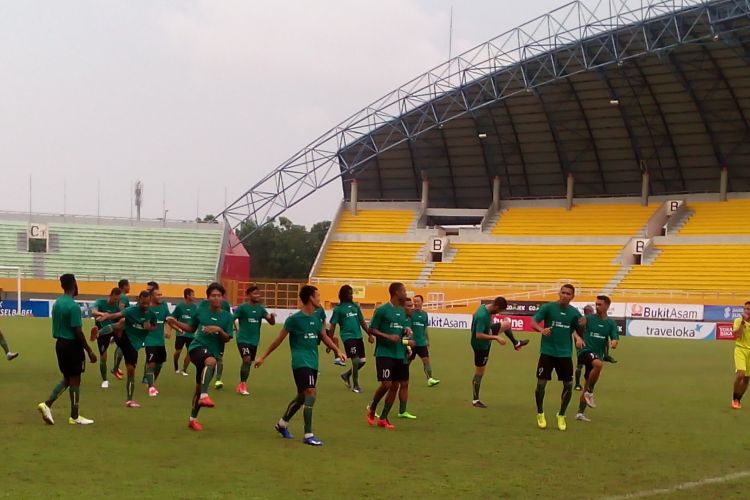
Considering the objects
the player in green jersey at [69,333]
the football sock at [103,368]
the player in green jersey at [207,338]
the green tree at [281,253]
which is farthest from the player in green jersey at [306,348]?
the green tree at [281,253]

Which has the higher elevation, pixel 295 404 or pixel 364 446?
pixel 295 404

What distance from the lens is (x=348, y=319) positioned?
811 inches

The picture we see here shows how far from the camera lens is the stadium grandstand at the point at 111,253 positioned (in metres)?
68.1

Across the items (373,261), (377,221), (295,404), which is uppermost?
(377,221)

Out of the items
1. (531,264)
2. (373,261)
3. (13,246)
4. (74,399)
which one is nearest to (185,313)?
(74,399)

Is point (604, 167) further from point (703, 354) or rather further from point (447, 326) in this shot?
point (703, 354)

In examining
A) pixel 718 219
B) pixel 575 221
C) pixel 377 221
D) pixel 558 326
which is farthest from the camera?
pixel 377 221

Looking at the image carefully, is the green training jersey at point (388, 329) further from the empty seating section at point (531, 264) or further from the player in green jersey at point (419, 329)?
the empty seating section at point (531, 264)

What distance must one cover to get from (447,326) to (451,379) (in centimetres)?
3162

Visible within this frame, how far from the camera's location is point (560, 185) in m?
70.4

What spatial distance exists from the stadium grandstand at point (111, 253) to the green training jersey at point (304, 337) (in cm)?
5412

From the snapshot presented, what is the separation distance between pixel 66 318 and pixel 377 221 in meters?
59.7

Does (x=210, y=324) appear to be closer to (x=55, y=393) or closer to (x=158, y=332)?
(x=55, y=393)

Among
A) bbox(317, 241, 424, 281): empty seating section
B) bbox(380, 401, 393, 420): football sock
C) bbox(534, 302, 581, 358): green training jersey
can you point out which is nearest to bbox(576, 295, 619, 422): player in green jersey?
bbox(534, 302, 581, 358): green training jersey
